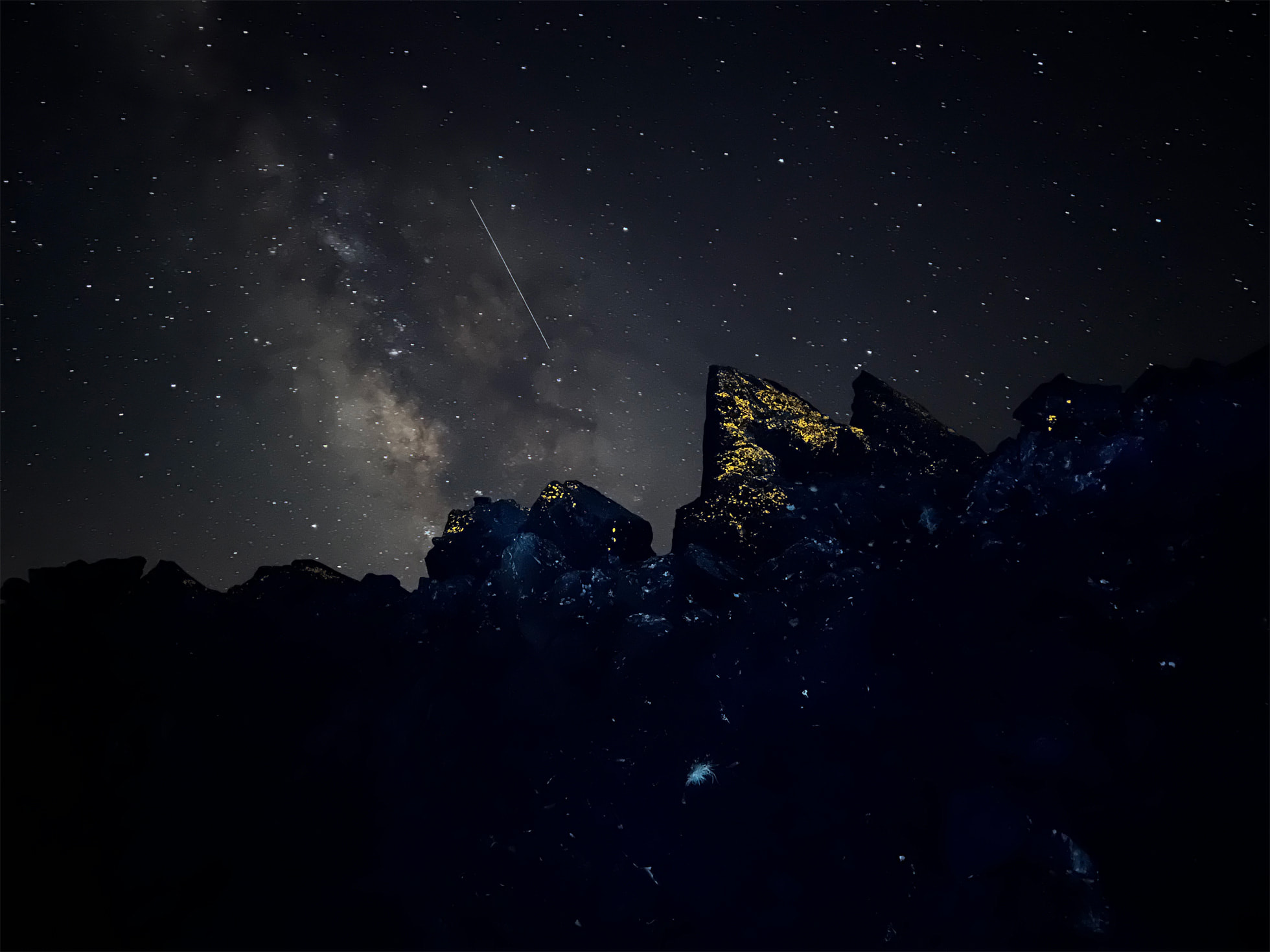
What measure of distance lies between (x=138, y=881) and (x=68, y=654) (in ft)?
10.4

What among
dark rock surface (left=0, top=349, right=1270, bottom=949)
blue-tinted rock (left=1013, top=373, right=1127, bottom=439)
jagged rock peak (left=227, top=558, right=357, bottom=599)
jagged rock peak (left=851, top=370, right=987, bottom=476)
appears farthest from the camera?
jagged rock peak (left=851, top=370, right=987, bottom=476)

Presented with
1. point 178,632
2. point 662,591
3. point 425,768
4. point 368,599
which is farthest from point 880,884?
point 178,632

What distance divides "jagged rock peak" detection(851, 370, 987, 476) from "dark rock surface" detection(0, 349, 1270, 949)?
804mm

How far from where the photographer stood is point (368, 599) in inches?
375

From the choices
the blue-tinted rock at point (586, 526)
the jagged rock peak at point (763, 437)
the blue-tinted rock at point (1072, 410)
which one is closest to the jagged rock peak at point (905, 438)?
the jagged rock peak at point (763, 437)

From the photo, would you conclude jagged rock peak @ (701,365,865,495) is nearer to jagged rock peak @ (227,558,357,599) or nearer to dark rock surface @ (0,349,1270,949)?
dark rock surface @ (0,349,1270,949)

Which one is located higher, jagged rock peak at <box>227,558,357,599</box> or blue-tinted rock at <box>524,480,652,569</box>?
blue-tinted rock at <box>524,480,652,569</box>

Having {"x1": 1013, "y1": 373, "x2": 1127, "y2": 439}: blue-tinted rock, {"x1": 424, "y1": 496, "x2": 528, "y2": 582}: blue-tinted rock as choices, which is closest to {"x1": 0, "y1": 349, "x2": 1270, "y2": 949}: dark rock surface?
{"x1": 1013, "y1": 373, "x2": 1127, "y2": 439}: blue-tinted rock

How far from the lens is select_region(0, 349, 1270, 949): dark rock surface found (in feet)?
21.3

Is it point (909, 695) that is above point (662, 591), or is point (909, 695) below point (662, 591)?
below

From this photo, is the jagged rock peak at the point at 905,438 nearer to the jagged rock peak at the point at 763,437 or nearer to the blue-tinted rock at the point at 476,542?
the jagged rock peak at the point at 763,437

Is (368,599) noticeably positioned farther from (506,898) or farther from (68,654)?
(506,898)

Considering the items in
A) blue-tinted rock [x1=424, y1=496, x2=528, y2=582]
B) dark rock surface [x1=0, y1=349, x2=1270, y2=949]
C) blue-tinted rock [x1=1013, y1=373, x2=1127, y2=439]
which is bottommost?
dark rock surface [x1=0, y1=349, x2=1270, y2=949]

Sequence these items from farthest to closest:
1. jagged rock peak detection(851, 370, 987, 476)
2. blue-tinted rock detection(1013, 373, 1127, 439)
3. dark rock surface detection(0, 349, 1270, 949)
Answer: jagged rock peak detection(851, 370, 987, 476) < blue-tinted rock detection(1013, 373, 1127, 439) < dark rock surface detection(0, 349, 1270, 949)
